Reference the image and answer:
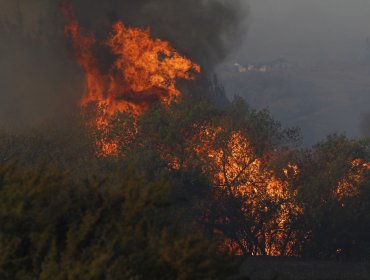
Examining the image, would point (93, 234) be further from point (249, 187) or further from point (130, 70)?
point (130, 70)

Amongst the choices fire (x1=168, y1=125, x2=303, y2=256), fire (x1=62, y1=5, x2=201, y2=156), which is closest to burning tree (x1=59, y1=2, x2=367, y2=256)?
fire (x1=168, y1=125, x2=303, y2=256)

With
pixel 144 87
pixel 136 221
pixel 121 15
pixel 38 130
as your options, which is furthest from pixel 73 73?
pixel 136 221

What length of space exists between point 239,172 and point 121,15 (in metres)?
26.1

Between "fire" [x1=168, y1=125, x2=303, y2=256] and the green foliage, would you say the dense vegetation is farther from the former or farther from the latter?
the green foliage

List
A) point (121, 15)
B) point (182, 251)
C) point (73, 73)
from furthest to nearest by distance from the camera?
point (73, 73)
point (121, 15)
point (182, 251)

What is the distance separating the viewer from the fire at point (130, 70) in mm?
57062

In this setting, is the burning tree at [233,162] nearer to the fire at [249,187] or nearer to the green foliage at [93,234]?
the fire at [249,187]

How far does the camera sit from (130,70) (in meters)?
58.4

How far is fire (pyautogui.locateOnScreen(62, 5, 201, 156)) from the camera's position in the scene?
57062mm

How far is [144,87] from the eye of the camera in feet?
188

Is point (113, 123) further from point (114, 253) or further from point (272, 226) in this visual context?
point (114, 253)

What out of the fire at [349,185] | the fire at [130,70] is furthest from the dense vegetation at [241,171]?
the fire at [130,70]

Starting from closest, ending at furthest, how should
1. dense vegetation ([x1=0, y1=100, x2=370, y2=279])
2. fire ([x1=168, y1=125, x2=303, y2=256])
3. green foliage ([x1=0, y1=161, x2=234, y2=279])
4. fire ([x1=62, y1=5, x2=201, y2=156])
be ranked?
green foliage ([x1=0, y1=161, x2=234, y2=279]) → dense vegetation ([x1=0, y1=100, x2=370, y2=279]) → fire ([x1=168, y1=125, x2=303, y2=256]) → fire ([x1=62, y1=5, x2=201, y2=156])

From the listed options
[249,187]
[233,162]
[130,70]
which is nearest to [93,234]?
[249,187]
